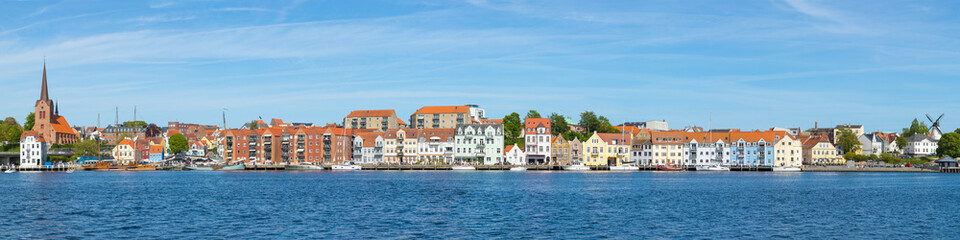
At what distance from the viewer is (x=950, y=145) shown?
144 metres

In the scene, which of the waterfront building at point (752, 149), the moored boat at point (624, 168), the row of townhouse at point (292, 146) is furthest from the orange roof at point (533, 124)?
the row of townhouse at point (292, 146)

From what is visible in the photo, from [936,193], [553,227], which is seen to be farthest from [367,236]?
[936,193]

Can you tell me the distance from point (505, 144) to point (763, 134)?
40897mm

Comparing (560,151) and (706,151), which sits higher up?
(560,151)

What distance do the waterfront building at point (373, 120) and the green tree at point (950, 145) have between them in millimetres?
96870

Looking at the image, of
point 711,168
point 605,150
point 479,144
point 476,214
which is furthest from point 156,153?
point 476,214

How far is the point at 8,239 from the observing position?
34.3 metres

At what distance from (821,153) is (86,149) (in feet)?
418

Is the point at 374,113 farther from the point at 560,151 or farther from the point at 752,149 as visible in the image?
the point at 752,149

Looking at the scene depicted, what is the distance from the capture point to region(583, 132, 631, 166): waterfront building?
453 feet

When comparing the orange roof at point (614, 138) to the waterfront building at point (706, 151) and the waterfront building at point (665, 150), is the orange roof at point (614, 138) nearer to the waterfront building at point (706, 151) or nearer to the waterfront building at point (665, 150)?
the waterfront building at point (665, 150)

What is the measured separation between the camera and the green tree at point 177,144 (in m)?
179

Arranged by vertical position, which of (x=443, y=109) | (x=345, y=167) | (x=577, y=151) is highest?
(x=443, y=109)

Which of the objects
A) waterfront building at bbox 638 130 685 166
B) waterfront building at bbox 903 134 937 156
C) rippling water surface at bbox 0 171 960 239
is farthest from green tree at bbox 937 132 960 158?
rippling water surface at bbox 0 171 960 239
